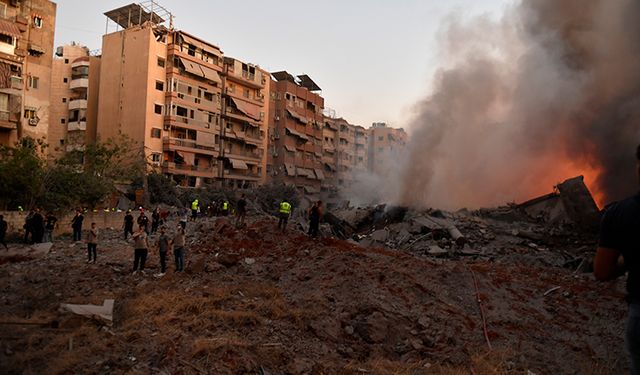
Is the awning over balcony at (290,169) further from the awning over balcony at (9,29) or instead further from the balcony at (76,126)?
the awning over balcony at (9,29)

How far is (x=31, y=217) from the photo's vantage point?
16156 mm

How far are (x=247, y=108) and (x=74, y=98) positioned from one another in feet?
55.7

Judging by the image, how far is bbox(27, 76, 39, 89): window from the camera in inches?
1078

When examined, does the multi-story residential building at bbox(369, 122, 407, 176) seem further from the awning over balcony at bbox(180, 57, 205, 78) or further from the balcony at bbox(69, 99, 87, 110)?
the balcony at bbox(69, 99, 87, 110)

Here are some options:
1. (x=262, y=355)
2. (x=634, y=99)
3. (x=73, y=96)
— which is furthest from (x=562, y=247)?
(x=73, y=96)

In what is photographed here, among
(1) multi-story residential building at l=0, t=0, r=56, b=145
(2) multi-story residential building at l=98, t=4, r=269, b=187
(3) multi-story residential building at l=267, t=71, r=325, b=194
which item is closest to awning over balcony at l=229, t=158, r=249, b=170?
(2) multi-story residential building at l=98, t=4, r=269, b=187

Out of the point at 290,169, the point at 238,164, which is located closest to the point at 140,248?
the point at 238,164

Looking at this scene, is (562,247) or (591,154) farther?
(591,154)

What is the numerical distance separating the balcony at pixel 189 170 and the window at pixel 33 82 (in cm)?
1233

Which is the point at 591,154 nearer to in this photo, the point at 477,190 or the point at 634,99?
the point at 634,99

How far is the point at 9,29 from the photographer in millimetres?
25062

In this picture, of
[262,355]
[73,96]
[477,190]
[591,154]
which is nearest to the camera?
[262,355]

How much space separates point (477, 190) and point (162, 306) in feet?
92.0

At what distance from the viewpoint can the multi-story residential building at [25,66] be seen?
2517 centimetres
